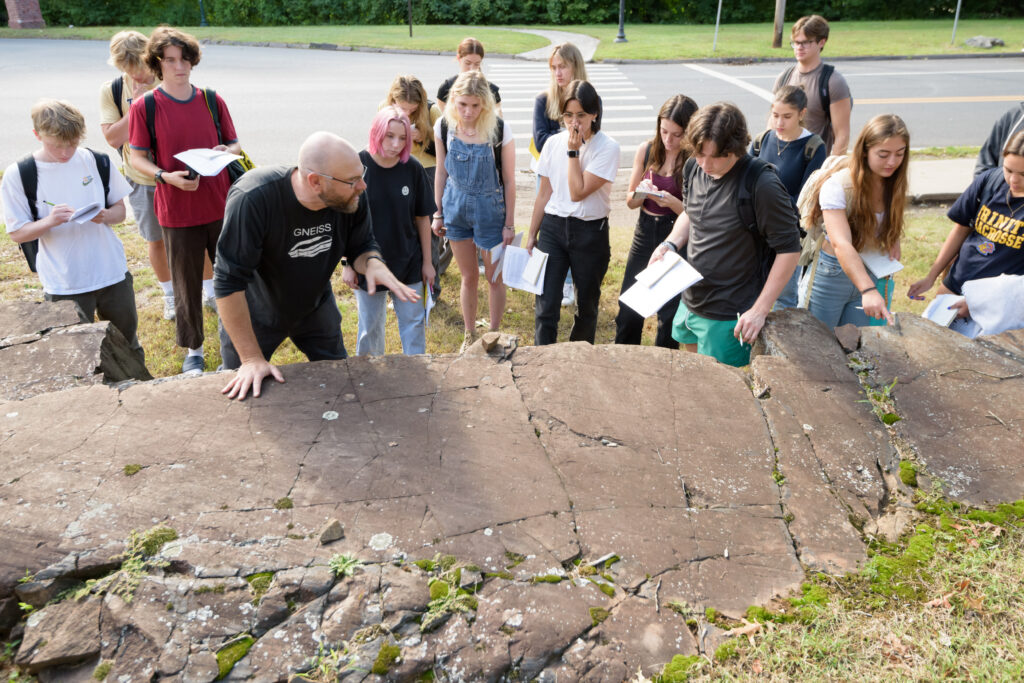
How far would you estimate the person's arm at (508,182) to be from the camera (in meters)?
4.88

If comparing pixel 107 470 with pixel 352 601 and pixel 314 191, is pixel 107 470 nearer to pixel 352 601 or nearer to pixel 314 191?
pixel 352 601

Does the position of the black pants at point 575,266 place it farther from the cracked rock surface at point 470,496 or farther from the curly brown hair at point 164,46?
the curly brown hair at point 164,46

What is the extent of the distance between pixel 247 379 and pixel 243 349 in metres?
0.14

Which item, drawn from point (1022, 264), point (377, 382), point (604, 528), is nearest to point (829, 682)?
point (604, 528)

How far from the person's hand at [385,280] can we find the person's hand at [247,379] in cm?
61

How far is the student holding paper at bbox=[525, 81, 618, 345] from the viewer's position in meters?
4.38

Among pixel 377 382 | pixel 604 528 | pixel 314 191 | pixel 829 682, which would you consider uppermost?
pixel 314 191

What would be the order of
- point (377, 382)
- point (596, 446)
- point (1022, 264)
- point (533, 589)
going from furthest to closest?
point (1022, 264), point (377, 382), point (596, 446), point (533, 589)

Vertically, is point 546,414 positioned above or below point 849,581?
above

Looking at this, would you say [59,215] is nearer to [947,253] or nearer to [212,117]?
[212,117]

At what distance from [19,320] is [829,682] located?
13.6ft

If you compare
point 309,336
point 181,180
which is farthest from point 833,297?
point 181,180

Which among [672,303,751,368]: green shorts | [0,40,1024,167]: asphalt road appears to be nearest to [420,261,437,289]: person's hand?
[672,303,751,368]: green shorts

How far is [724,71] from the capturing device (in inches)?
631
